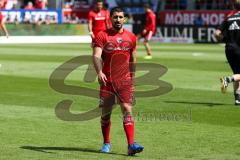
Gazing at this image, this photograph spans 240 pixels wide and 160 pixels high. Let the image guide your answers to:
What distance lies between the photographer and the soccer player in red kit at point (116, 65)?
9.98 meters

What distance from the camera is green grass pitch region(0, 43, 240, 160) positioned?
400 inches

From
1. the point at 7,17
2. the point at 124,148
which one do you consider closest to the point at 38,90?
the point at 124,148

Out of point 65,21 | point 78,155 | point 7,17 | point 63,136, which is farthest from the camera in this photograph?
point 65,21

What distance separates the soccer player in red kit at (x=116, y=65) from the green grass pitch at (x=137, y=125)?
594mm

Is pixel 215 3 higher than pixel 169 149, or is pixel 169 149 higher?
pixel 169 149

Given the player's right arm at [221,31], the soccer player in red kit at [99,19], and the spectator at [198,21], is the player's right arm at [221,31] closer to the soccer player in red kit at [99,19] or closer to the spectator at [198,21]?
the soccer player in red kit at [99,19]

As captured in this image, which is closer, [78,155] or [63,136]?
[78,155]

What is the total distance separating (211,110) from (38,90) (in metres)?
5.06

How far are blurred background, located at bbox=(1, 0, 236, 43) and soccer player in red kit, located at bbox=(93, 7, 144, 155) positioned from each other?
3560 cm

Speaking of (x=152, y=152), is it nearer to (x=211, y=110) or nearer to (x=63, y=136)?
(x=63, y=136)

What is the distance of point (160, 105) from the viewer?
15375mm

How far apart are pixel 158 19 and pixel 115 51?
4358 centimetres

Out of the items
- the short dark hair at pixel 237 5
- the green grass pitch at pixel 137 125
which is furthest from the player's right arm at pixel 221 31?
the green grass pitch at pixel 137 125

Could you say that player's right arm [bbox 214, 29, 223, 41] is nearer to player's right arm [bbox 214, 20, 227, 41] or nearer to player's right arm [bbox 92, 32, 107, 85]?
player's right arm [bbox 214, 20, 227, 41]
